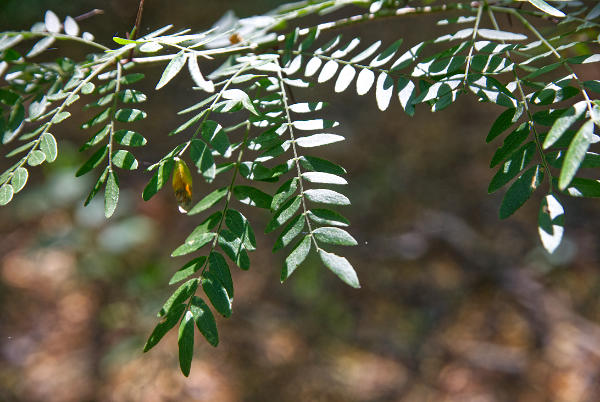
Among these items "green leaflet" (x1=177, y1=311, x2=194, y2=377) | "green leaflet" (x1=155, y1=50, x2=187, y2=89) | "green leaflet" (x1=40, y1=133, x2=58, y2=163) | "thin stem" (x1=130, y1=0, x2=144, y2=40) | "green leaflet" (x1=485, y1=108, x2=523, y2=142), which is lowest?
"green leaflet" (x1=177, y1=311, x2=194, y2=377)

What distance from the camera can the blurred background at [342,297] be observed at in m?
2.92

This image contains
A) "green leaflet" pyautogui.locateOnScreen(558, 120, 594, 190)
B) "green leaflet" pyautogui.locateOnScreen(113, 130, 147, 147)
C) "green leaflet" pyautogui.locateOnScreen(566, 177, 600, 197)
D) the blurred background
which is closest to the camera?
"green leaflet" pyautogui.locateOnScreen(558, 120, 594, 190)

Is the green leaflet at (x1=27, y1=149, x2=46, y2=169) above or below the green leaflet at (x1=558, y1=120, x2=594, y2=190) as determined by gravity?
below

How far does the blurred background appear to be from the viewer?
2918 mm

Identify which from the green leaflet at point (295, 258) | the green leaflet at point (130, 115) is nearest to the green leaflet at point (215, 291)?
the green leaflet at point (295, 258)

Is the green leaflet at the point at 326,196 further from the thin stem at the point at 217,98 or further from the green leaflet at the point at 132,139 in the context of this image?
the green leaflet at the point at 132,139

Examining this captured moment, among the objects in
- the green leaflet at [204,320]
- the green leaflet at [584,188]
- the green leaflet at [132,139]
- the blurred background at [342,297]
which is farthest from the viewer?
the blurred background at [342,297]

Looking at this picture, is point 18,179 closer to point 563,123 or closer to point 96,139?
point 96,139

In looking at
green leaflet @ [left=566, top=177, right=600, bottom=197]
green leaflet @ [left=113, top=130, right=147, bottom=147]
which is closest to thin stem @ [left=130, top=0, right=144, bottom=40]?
green leaflet @ [left=113, top=130, right=147, bottom=147]

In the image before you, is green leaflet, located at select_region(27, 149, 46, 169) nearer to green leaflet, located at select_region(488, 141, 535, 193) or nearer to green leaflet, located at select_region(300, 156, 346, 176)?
green leaflet, located at select_region(300, 156, 346, 176)

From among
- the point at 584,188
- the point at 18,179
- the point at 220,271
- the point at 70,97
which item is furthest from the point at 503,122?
the point at 18,179

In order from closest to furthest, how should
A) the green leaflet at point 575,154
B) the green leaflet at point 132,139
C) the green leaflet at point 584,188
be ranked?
1. the green leaflet at point 575,154
2. the green leaflet at point 584,188
3. the green leaflet at point 132,139

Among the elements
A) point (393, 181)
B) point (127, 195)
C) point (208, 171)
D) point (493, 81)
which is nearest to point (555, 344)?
point (393, 181)

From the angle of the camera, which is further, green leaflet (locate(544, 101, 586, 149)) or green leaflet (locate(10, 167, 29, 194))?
green leaflet (locate(10, 167, 29, 194))
